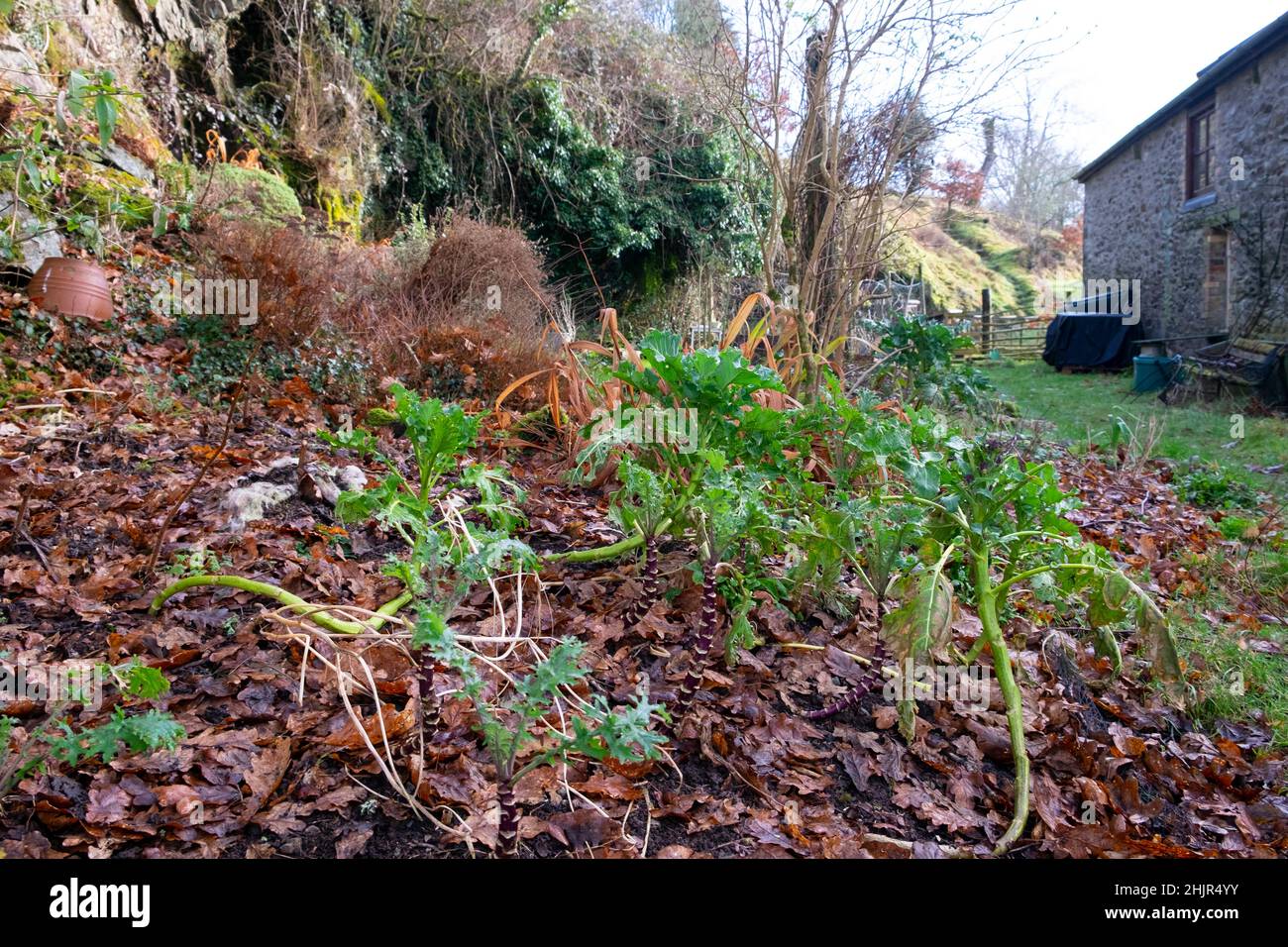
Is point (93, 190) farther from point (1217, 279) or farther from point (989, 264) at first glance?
point (989, 264)

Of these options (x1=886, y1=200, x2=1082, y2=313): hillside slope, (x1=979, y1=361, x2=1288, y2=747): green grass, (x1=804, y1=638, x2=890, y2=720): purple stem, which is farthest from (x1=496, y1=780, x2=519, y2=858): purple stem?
(x1=886, y1=200, x2=1082, y2=313): hillside slope

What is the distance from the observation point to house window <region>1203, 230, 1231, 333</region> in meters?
14.0

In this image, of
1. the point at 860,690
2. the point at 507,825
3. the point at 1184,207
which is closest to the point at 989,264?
the point at 1184,207

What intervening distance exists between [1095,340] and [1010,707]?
1761cm

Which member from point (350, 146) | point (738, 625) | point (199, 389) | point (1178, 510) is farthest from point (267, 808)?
point (350, 146)

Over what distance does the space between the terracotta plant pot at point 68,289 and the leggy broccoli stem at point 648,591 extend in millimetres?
4041

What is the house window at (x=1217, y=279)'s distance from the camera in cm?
1398

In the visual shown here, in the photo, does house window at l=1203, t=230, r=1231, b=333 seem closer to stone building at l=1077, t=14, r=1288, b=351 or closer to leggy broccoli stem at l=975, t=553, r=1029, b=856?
stone building at l=1077, t=14, r=1288, b=351

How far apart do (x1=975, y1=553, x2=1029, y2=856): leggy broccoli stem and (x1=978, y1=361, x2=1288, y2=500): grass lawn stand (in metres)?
5.46

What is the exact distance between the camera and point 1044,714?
7.32ft

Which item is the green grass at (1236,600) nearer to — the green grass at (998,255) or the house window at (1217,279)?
the house window at (1217,279)

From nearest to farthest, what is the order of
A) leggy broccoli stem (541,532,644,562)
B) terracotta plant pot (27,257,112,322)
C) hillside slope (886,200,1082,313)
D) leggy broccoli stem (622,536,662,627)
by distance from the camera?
1. leggy broccoli stem (622,536,662,627)
2. leggy broccoli stem (541,532,644,562)
3. terracotta plant pot (27,257,112,322)
4. hillside slope (886,200,1082,313)
